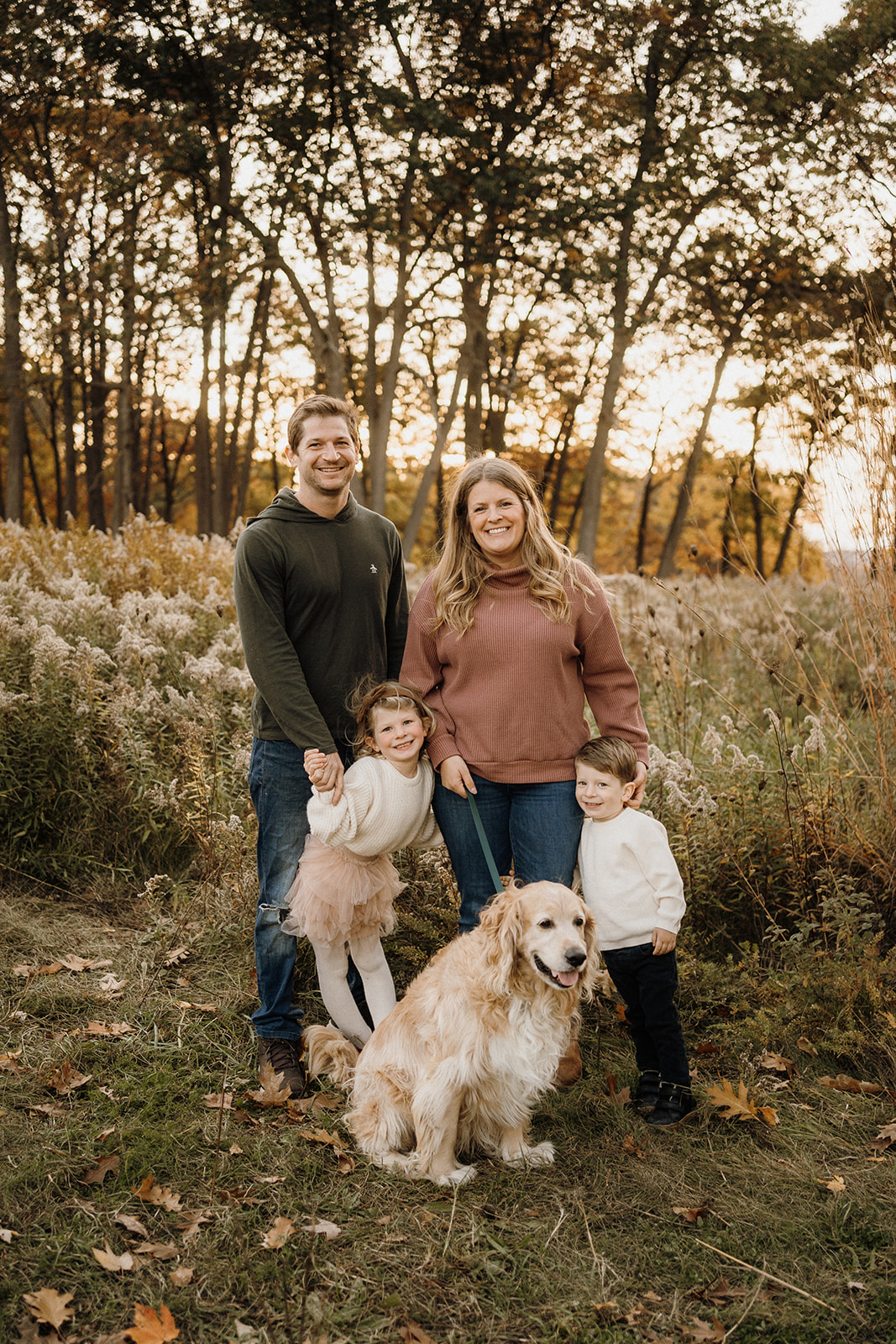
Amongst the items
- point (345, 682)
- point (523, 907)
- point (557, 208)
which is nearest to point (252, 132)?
point (557, 208)

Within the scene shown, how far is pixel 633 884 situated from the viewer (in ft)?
12.9

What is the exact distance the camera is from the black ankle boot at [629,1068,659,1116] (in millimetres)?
4172

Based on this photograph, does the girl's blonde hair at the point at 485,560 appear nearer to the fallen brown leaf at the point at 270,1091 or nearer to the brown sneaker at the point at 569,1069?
the brown sneaker at the point at 569,1069

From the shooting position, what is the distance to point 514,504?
4.10 meters

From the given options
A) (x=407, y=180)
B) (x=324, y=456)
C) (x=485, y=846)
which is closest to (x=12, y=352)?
(x=407, y=180)

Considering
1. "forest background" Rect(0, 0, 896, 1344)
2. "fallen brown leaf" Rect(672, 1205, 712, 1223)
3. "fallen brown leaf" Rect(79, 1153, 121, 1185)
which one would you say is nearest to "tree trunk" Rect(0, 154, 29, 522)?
"forest background" Rect(0, 0, 896, 1344)

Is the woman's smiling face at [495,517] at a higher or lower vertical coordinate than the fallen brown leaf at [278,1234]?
higher

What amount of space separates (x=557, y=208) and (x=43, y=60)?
945 centimetres

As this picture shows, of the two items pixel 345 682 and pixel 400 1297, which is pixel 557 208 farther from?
pixel 400 1297

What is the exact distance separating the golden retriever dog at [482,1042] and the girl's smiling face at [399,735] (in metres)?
0.73

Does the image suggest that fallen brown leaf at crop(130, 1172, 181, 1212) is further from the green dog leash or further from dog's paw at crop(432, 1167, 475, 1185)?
the green dog leash

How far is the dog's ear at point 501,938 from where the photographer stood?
347 centimetres

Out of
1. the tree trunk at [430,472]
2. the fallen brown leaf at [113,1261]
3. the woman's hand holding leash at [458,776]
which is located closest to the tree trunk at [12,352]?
the tree trunk at [430,472]

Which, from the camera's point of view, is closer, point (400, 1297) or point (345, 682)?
point (400, 1297)
